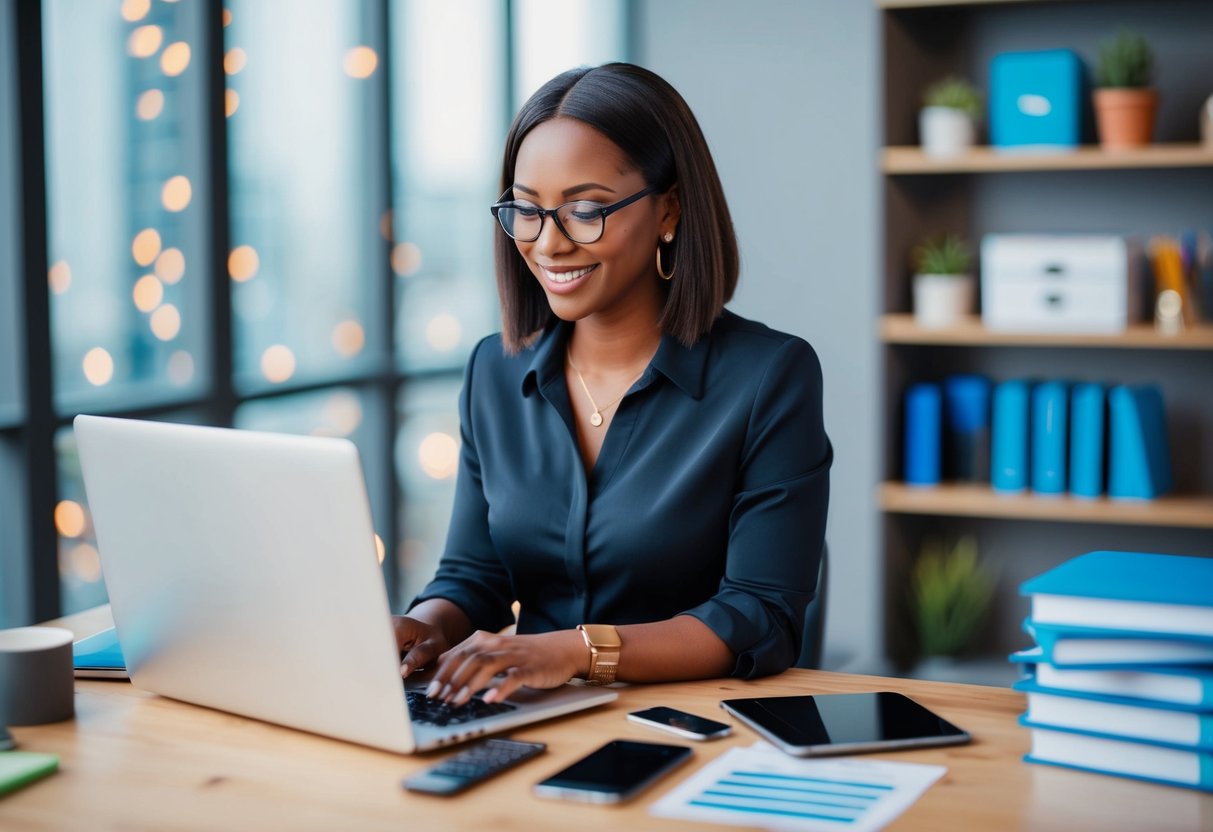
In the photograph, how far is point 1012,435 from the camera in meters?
3.33

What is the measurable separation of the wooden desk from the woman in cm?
29

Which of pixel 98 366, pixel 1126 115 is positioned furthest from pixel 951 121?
pixel 98 366

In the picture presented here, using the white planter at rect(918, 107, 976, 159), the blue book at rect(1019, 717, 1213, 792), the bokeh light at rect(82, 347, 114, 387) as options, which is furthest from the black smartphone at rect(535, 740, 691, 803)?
the white planter at rect(918, 107, 976, 159)

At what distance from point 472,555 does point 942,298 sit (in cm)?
182

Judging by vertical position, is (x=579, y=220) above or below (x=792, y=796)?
above

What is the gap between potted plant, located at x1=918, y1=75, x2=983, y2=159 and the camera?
3.30 meters

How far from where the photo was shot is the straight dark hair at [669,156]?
68.8 inches

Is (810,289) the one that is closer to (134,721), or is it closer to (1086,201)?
(1086,201)

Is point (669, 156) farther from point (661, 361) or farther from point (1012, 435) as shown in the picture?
point (1012, 435)

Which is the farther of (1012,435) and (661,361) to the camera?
(1012,435)

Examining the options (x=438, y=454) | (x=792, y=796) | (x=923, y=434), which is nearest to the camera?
(x=792, y=796)

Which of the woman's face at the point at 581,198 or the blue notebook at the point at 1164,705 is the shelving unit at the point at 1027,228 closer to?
the woman's face at the point at 581,198

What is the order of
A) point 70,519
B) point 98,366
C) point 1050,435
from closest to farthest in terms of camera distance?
point 70,519
point 98,366
point 1050,435

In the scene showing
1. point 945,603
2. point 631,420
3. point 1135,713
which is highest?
point 631,420
